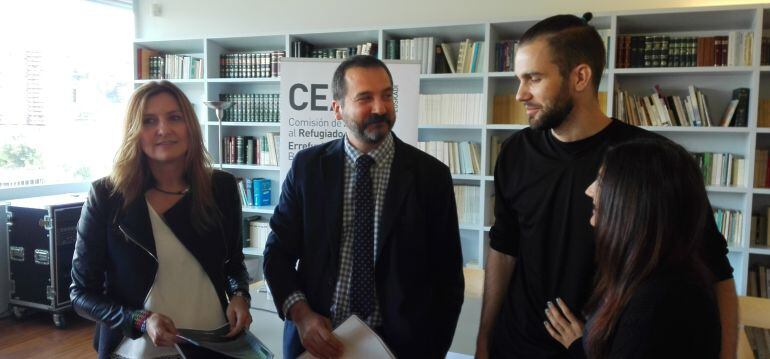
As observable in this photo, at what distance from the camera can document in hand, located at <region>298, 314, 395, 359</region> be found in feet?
4.44

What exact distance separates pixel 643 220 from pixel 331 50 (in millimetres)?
4049

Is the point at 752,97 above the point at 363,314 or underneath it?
above

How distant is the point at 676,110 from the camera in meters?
3.78

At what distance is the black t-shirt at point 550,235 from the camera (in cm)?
132

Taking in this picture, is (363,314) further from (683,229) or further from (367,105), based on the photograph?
(683,229)

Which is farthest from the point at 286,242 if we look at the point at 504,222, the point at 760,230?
the point at 760,230

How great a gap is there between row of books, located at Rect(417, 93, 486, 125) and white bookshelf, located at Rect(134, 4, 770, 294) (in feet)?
0.22

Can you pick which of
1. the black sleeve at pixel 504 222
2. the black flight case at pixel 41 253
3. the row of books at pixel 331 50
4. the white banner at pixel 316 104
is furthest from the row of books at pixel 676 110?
the black flight case at pixel 41 253

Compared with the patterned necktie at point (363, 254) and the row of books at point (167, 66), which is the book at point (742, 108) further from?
the row of books at point (167, 66)

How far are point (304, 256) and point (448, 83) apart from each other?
10.6ft

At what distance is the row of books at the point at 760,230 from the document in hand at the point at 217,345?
11.8 ft

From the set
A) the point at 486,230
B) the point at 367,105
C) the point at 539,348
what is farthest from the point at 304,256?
the point at 486,230

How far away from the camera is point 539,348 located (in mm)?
1370

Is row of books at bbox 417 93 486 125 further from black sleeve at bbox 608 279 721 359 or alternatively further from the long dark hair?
black sleeve at bbox 608 279 721 359
